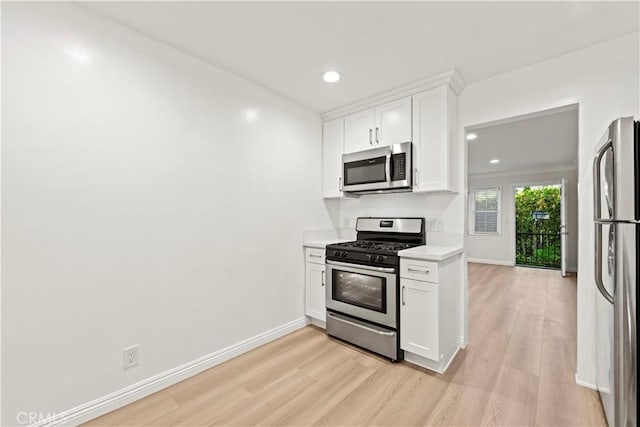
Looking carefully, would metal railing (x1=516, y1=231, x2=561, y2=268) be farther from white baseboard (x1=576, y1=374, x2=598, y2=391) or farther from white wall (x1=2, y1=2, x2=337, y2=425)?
white wall (x1=2, y1=2, x2=337, y2=425)

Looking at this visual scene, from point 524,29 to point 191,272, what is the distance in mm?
2918

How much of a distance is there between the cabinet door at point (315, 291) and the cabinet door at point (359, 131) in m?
1.36

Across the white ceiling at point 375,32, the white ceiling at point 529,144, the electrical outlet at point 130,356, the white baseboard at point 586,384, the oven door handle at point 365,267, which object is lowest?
the white baseboard at point 586,384

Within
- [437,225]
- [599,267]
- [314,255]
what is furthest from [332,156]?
[599,267]

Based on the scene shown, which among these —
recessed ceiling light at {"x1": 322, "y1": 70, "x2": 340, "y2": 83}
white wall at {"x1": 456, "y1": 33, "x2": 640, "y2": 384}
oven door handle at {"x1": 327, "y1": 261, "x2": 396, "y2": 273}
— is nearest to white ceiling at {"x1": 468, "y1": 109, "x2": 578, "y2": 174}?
white wall at {"x1": 456, "y1": 33, "x2": 640, "y2": 384}

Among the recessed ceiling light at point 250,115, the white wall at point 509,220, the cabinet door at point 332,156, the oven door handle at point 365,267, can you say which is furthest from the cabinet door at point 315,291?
the white wall at point 509,220

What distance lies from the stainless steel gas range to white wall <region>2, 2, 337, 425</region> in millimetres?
686

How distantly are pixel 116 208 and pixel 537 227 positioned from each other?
9.06 metres

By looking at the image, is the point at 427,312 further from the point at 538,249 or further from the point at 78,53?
the point at 538,249

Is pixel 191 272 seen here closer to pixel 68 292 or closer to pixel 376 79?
pixel 68 292

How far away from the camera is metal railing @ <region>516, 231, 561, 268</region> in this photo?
276 inches

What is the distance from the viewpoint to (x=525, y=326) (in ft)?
10.2

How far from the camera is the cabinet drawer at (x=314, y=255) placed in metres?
2.92

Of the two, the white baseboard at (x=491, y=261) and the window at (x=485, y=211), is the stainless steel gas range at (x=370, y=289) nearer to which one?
the white baseboard at (x=491, y=261)
